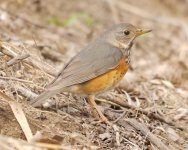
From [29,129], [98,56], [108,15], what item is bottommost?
[29,129]

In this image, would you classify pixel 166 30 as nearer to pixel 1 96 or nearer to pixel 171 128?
pixel 171 128

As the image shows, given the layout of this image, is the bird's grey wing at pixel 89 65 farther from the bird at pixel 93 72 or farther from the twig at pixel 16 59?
the twig at pixel 16 59

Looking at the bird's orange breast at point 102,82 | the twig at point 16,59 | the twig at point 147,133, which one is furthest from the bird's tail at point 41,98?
the twig at point 147,133

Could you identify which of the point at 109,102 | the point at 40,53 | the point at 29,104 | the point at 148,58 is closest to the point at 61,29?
the point at 148,58

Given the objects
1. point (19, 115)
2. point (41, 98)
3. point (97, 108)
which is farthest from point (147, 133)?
point (19, 115)

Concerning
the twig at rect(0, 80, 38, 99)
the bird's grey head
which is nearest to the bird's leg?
the twig at rect(0, 80, 38, 99)

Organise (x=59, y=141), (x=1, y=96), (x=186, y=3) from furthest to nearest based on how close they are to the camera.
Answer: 1. (x=186, y=3)
2. (x=1, y=96)
3. (x=59, y=141)

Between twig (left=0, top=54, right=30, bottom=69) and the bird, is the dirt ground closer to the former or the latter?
twig (left=0, top=54, right=30, bottom=69)

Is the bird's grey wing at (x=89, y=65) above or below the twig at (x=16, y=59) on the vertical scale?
above
